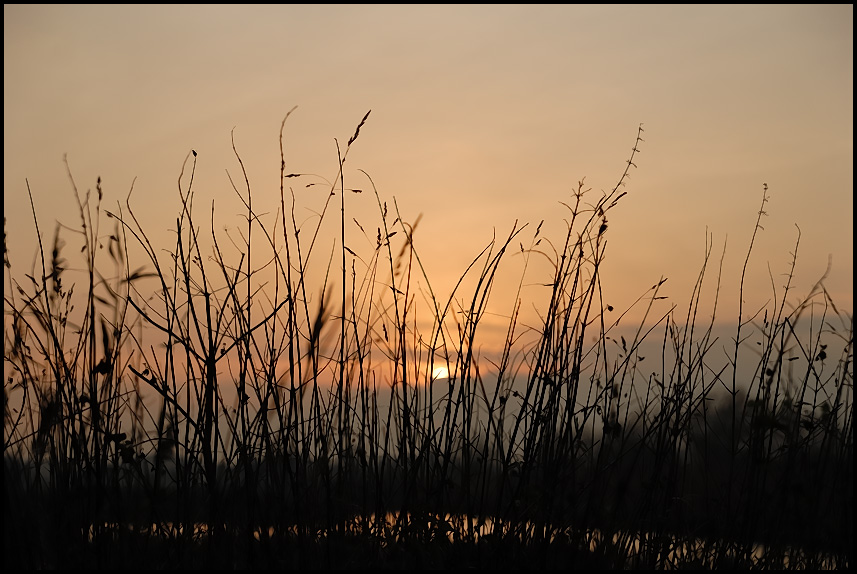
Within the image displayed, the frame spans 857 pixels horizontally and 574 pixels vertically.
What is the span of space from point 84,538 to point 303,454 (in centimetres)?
54

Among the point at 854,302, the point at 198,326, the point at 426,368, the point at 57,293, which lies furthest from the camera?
the point at 854,302

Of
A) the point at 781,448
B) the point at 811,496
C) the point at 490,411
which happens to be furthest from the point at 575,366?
the point at 811,496

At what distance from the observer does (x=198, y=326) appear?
1.77 meters

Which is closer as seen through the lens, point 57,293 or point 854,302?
point 57,293

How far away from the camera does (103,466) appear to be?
1795 mm

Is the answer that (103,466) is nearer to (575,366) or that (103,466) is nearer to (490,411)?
(490,411)

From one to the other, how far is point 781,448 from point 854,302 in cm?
57

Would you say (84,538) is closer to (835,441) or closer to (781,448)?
(781,448)

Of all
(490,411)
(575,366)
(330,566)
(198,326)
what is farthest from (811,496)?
(198,326)

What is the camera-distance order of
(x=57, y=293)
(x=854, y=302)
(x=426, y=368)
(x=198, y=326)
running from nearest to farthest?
(x=198, y=326) < (x=57, y=293) < (x=426, y=368) < (x=854, y=302)

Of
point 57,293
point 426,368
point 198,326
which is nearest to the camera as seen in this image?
point 198,326

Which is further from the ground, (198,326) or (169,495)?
(198,326)

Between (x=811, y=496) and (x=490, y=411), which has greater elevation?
(x=490, y=411)

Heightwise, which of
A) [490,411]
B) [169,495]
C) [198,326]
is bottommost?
[169,495]
